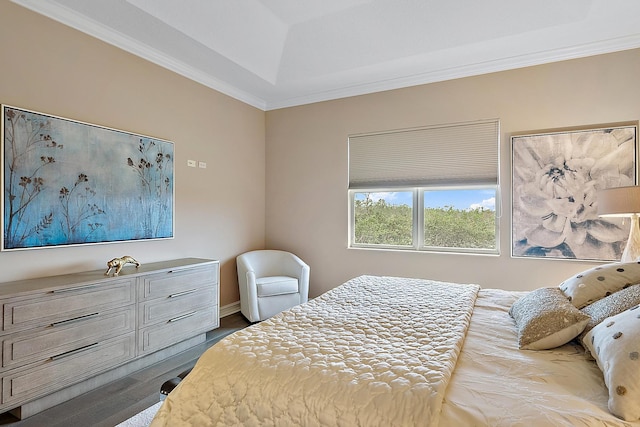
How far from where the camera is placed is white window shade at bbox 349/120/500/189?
3.64 meters

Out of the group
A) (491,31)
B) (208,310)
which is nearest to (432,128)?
(491,31)

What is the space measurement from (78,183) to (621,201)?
4109 mm

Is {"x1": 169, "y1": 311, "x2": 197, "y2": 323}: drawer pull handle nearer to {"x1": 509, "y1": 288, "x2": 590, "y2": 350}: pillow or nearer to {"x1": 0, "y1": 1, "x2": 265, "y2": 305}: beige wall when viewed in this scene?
{"x1": 0, "y1": 1, "x2": 265, "y2": 305}: beige wall

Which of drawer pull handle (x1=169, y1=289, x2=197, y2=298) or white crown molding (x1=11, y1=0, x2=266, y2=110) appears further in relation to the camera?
drawer pull handle (x1=169, y1=289, x2=197, y2=298)

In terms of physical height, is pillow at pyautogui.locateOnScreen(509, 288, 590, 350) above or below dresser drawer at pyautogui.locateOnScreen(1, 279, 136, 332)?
above

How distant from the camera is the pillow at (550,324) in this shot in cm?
147

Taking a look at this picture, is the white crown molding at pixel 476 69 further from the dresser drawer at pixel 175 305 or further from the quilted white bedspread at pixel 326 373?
the quilted white bedspread at pixel 326 373

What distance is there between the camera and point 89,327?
2408mm

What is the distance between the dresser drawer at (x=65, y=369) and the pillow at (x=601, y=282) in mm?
2970

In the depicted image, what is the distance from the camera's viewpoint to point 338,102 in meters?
4.41

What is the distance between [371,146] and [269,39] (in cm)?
166

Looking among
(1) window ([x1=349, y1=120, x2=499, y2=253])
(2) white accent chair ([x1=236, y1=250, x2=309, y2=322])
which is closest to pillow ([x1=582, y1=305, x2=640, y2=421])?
(1) window ([x1=349, y1=120, x2=499, y2=253])

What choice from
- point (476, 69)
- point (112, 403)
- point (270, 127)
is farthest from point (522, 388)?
point (270, 127)

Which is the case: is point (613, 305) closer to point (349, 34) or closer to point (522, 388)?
point (522, 388)
